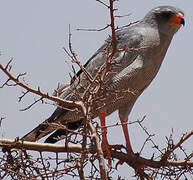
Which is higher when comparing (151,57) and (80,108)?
(151,57)

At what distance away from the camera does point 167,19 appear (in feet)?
25.9

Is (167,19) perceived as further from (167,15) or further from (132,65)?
(132,65)

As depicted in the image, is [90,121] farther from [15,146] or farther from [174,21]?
[174,21]

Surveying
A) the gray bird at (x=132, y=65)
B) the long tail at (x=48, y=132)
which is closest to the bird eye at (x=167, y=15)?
the gray bird at (x=132, y=65)

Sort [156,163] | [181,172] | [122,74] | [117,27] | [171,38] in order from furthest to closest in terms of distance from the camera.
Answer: [171,38] < [122,74] < [156,163] < [181,172] < [117,27]

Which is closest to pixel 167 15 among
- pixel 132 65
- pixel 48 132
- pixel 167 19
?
pixel 167 19

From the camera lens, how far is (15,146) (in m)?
5.58

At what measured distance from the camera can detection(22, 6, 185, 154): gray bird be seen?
704cm

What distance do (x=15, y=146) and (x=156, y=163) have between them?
1.60 metres

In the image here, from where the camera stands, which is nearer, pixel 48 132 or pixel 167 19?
pixel 48 132

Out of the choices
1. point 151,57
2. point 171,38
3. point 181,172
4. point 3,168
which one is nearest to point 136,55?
point 151,57

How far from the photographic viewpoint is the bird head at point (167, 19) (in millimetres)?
7785

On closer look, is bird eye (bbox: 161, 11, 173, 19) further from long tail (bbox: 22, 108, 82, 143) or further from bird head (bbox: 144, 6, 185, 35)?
long tail (bbox: 22, 108, 82, 143)

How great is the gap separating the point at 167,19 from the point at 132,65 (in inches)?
47.5
